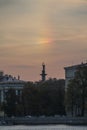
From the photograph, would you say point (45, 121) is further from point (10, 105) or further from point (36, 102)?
point (10, 105)

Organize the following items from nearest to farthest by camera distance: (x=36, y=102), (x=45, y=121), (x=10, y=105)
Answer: (x=45, y=121) → (x=36, y=102) → (x=10, y=105)

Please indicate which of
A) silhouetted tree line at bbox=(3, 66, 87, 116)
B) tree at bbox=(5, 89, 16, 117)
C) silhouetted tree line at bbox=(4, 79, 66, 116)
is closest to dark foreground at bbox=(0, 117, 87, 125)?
silhouetted tree line at bbox=(3, 66, 87, 116)

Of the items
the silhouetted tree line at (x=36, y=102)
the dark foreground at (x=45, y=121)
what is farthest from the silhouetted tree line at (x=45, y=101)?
the dark foreground at (x=45, y=121)

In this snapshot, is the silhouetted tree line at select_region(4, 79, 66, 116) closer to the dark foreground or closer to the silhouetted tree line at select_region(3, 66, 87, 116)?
the silhouetted tree line at select_region(3, 66, 87, 116)

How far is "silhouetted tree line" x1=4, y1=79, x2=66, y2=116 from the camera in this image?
531ft

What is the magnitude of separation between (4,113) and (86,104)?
29.6 metres

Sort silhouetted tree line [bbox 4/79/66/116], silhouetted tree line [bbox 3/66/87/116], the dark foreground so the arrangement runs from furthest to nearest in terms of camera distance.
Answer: silhouetted tree line [bbox 4/79/66/116] < silhouetted tree line [bbox 3/66/87/116] < the dark foreground

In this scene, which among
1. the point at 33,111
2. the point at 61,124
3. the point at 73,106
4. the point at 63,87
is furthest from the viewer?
the point at 63,87

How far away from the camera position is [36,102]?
162 meters

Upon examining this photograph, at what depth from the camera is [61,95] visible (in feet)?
569

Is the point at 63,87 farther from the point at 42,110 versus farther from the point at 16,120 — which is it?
the point at 16,120

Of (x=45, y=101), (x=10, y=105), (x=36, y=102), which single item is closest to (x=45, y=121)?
(x=36, y=102)

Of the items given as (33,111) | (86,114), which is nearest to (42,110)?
(33,111)

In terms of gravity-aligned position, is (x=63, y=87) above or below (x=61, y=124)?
above
